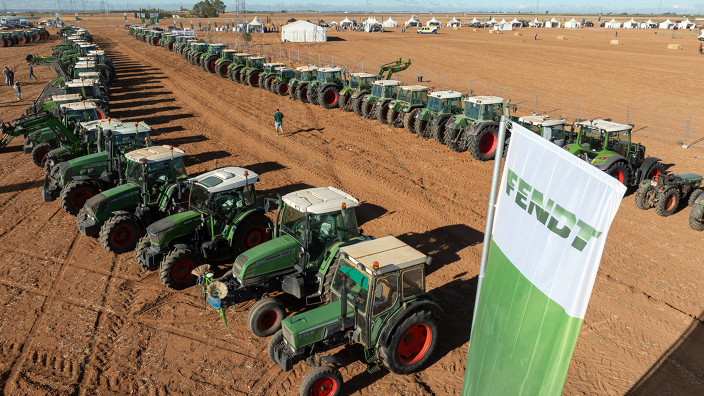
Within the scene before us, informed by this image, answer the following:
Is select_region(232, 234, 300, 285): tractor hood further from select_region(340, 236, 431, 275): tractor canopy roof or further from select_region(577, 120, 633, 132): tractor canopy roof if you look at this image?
select_region(577, 120, 633, 132): tractor canopy roof

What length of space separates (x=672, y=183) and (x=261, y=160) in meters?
11.3

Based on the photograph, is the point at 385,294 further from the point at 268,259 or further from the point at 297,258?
the point at 268,259

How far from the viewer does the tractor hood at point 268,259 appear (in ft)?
22.4

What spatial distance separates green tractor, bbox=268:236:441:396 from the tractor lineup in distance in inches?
303

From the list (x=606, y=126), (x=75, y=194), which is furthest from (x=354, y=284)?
(x=606, y=126)

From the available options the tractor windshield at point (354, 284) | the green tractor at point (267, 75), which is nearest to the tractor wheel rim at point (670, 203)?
the tractor windshield at point (354, 284)

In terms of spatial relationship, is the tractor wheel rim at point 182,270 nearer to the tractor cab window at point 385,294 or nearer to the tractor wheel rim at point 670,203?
the tractor cab window at point 385,294

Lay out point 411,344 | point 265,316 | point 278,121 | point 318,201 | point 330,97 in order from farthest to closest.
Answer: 1. point 330,97
2. point 278,121
3. point 318,201
4. point 265,316
5. point 411,344

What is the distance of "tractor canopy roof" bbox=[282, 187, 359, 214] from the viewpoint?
22.1 ft

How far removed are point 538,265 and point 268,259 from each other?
4766 millimetres

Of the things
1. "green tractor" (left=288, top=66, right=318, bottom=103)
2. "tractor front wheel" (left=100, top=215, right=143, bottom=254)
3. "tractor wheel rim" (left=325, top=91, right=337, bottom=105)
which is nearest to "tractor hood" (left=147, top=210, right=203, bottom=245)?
Answer: "tractor front wheel" (left=100, top=215, right=143, bottom=254)

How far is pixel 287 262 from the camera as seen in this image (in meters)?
7.05

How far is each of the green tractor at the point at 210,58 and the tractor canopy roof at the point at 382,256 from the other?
26587mm

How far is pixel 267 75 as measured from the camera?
24.8m
